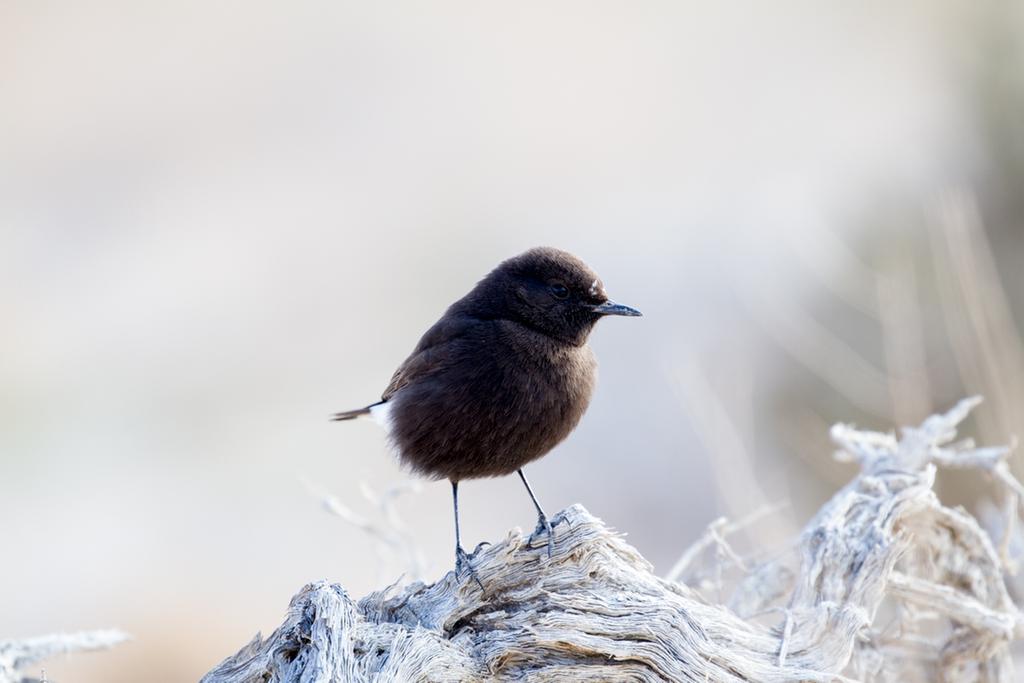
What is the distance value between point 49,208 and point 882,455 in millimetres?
14485

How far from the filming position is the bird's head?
552cm

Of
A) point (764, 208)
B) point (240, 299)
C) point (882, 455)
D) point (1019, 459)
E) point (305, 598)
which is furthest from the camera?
point (764, 208)

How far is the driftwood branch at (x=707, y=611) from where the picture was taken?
4039mm

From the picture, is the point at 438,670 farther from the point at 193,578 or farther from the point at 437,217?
the point at 437,217

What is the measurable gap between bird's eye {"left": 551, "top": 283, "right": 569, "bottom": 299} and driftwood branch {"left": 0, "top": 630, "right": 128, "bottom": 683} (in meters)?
2.31

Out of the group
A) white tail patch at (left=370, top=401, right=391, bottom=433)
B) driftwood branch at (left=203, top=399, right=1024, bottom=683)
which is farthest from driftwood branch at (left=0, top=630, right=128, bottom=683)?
white tail patch at (left=370, top=401, right=391, bottom=433)

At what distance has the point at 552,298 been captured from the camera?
18.2 feet

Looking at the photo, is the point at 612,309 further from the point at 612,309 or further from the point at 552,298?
the point at 552,298

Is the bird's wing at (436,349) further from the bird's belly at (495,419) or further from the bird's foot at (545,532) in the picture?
the bird's foot at (545,532)

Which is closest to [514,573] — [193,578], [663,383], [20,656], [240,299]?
[20,656]

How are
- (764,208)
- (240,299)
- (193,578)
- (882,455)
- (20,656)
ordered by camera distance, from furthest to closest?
Result: 1. (764,208)
2. (240,299)
3. (193,578)
4. (882,455)
5. (20,656)

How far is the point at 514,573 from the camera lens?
460cm

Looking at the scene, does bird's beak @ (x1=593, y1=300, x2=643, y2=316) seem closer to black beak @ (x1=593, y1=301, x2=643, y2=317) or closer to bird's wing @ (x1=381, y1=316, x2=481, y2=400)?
black beak @ (x1=593, y1=301, x2=643, y2=317)

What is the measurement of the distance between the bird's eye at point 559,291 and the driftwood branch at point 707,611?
1.21 metres
